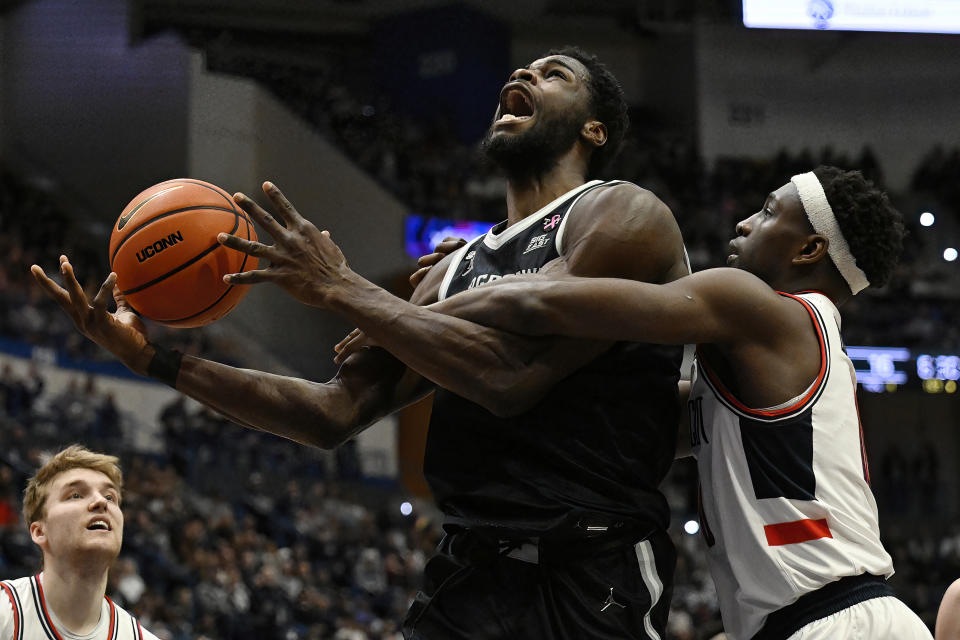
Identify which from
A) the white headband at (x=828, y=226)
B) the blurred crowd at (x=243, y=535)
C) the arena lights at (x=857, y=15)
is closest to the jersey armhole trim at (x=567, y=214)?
the white headband at (x=828, y=226)

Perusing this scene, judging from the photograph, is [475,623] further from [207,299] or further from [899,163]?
[899,163]

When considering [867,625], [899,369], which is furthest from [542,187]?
[899,369]

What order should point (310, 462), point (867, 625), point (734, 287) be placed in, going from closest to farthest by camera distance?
point (867, 625) → point (734, 287) → point (310, 462)

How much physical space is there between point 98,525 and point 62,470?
29 centimetres

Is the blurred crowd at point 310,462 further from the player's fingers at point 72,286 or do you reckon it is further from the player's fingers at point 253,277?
the player's fingers at point 253,277

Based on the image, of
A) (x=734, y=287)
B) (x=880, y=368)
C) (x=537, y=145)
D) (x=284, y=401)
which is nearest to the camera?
(x=734, y=287)

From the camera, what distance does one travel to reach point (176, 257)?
3354mm

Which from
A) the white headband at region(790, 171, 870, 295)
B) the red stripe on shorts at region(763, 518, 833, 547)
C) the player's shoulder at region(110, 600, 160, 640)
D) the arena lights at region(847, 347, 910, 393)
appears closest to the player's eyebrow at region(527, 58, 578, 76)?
the white headband at region(790, 171, 870, 295)

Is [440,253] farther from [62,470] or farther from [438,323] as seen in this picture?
[62,470]

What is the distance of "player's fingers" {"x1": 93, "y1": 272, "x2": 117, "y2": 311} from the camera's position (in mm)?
3125

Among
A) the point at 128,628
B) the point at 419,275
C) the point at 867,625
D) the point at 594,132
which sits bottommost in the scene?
the point at 128,628

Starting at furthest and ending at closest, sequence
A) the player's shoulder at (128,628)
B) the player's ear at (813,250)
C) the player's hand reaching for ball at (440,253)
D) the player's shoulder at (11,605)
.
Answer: the player's shoulder at (128,628), the player's shoulder at (11,605), the player's hand reaching for ball at (440,253), the player's ear at (813,250)

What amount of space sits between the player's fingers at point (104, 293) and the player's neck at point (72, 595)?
171 cm

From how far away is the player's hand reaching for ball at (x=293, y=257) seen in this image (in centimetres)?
302
